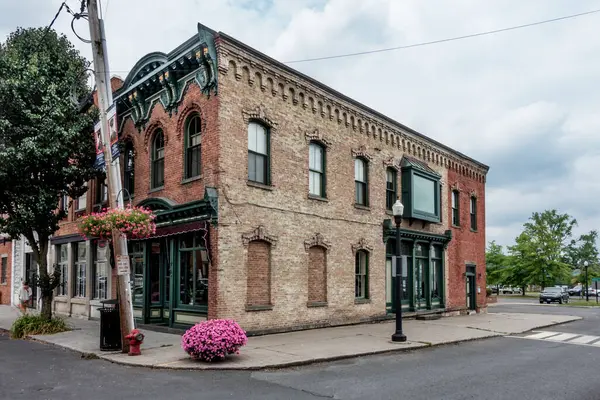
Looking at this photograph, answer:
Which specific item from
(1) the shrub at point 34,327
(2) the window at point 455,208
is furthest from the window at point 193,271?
(2) the window at point 455,208

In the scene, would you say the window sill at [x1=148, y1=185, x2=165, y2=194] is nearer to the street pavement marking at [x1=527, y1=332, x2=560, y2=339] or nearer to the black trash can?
the black trash can

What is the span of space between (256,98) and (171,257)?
5.54 metres

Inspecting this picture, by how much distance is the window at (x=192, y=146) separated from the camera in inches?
620

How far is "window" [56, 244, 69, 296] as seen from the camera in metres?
22.4

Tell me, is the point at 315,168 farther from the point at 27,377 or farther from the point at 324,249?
the point at 27,377

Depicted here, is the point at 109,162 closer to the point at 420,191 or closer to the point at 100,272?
the point at 100,272

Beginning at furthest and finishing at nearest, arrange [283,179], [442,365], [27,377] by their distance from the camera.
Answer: [283,179] < [442,365] < [27,377]

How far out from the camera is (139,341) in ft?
39.0

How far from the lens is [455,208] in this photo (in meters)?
26.5

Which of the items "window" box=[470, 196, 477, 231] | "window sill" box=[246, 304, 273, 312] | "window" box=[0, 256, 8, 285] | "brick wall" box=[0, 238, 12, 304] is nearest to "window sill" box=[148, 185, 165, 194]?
"window sill" box=[246, 304, 273, 312]

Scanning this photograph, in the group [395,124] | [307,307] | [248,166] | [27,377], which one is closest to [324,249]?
[307,307]

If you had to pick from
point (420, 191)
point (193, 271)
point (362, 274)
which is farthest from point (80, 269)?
point (420, 191)

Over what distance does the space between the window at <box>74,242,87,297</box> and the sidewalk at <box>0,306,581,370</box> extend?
2.01 meters

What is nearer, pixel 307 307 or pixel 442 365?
pixel 442 365
